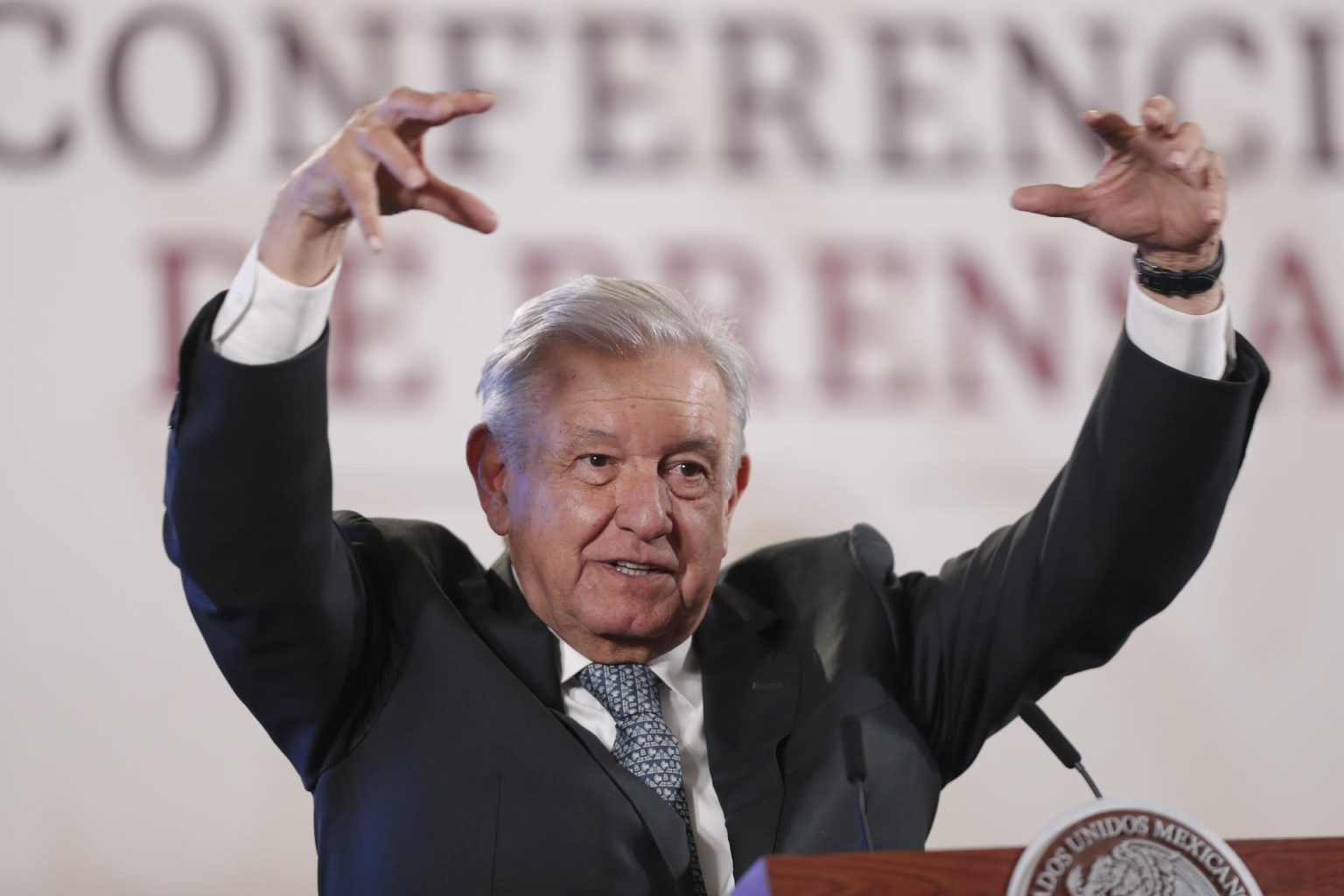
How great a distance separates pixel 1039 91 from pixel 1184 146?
53.0 inches

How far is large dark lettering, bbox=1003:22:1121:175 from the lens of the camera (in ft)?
9.91

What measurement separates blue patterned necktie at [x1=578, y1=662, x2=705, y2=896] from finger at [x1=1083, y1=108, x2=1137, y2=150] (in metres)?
0.82

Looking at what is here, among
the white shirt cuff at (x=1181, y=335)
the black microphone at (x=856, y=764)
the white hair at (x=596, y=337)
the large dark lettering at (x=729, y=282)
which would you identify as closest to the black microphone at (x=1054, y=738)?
the black microphone at (x=856, y=764)

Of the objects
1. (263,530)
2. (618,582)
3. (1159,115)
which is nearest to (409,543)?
(618,582)

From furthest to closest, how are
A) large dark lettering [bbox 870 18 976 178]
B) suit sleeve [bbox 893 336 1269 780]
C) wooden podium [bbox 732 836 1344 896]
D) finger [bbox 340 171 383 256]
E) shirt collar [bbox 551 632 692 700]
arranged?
large dark lettering [bbox 870 18 976 178] < shirt collar [bbox 551 632 692 700] < suit sleeve [bbox 893 336 1269 780] < finger [bbox 340 171 383 256] < wooden podium [bbox 732 836 1344 896]

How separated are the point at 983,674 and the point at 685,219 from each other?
42.4 inches

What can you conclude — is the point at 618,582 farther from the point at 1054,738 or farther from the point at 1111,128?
the point at 1111,128

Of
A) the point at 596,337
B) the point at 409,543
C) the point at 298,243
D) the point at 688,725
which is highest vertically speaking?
the point at 298,243

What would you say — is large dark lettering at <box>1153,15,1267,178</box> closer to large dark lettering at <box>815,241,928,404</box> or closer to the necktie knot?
large dark lettering at <box>815,241,928,404</box>

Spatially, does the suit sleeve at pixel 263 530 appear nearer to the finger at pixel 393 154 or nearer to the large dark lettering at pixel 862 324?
the finger at pixel 393 154

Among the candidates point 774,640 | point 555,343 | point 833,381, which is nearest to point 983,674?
point 774,640

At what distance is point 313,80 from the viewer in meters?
2.81

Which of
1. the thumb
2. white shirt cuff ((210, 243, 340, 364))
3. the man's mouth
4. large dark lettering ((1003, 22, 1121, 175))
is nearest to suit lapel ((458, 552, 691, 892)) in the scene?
the man's mouth

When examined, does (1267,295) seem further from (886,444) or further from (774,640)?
(774,640)
